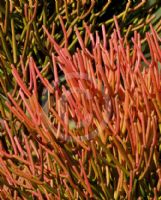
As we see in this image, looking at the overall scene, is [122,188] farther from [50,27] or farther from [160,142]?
[50,27]

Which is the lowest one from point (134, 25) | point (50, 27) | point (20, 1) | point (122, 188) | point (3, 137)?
point (122, 188)

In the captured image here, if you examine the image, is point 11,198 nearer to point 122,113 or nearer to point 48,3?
point 122,113

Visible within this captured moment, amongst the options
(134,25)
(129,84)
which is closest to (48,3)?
(134,25)

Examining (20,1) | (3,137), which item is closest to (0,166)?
(3,137)

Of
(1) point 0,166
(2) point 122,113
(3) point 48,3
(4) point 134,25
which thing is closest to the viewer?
(2) point 122,113

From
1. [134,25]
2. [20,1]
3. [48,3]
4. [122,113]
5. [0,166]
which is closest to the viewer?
[122,113]

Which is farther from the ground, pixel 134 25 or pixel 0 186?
pixel 134 25

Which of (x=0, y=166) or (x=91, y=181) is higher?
(x=0, y=166)

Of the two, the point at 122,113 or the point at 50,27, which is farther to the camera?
the point at 50,27

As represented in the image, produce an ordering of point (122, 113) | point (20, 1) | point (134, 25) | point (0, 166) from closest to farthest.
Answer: point (122, 113) → point (0, 166) → point (20, 1) → point (134, 25)
